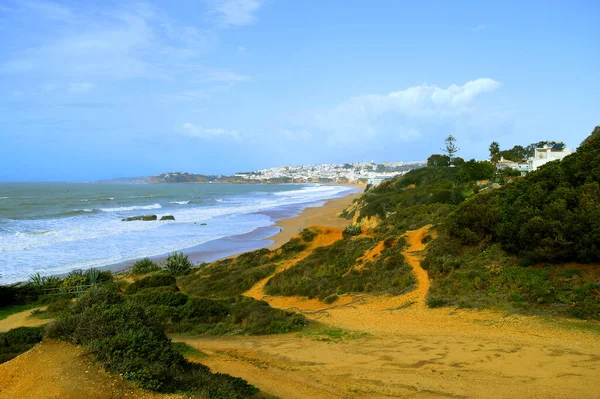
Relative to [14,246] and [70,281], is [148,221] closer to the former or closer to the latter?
[14,246]

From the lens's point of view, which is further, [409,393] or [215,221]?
[215,221]

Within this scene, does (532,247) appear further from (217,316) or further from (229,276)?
(229,276)

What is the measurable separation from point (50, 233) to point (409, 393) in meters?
40.4

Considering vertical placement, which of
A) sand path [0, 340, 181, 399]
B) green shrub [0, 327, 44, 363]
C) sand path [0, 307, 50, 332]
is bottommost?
sand path [0, 307, 50, 332]

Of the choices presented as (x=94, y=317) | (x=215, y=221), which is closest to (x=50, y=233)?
(x=215, y=221)

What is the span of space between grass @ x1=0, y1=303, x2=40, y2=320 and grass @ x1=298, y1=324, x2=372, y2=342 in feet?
38.6

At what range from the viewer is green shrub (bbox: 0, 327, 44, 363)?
7.65 m

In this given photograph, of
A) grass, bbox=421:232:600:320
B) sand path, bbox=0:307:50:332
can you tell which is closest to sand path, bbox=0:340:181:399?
grass, bbox=421:232:600:320

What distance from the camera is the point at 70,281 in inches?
758

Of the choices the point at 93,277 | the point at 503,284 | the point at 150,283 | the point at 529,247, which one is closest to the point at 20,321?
the point at 150,283

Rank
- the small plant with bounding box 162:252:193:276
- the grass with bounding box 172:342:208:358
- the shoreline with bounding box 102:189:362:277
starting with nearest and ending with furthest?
the grass with bounding box 172:342:208:358
the small plant with bounding box 162:252:193:276
the shoreline with bounding box 102:189:362:277

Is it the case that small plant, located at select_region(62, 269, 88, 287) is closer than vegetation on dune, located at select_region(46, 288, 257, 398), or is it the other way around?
vegetation on dune, located at select_region(46, 288, 257, 398)

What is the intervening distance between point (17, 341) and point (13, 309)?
985 centimetres

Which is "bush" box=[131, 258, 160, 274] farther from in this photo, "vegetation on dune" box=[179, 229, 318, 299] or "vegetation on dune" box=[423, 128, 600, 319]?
"vegetation on dune" box=[423, 128, 600, 319]
